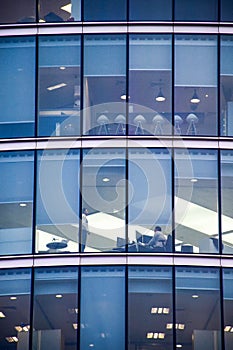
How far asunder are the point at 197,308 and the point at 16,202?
6.50 meters

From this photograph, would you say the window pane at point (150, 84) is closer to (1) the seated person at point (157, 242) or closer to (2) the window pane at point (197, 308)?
(1) the seated person at point (157, 242)

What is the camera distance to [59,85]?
32406 mm

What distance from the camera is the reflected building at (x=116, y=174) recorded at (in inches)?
1197

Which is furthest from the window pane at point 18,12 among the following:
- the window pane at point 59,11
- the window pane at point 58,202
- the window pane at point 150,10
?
the window pane at point 58,202

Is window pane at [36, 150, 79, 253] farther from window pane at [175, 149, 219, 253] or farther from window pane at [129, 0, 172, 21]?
window pane at [129, 0, 172, 21]

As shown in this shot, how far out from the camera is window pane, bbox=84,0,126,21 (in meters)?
32.8

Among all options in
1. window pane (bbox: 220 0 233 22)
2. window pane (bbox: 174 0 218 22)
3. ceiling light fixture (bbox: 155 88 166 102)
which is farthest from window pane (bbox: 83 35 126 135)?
window pane (bbox: 220 0 233 22)

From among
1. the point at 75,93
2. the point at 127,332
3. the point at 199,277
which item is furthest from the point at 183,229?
the point at 75,93

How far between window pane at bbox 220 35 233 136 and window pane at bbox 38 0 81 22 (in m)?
4.85

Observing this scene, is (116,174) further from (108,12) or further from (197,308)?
(108,12)

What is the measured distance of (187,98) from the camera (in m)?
32.3

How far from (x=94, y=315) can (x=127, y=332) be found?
1.11 metres

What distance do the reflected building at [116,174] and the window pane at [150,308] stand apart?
0.03 meters

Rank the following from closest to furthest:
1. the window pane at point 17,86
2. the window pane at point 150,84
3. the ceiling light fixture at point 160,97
→ the window pane at point 150,84, the ceiling light fixture at point 160,97, the window pane at point 17,86
